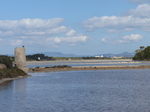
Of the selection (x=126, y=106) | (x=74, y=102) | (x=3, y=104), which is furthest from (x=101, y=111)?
(x=3, y=104)

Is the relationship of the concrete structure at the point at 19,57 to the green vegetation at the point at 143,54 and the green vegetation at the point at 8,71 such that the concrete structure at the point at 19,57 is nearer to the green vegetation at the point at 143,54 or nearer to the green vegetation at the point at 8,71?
the green vegetation at the point at 8,71

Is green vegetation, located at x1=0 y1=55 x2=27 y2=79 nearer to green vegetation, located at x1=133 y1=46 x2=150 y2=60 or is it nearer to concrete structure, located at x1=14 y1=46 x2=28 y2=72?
concrete structure, located at x1=14 y1=46 x2=28 y2=72

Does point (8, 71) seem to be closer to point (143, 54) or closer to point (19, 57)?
point (19, 57)

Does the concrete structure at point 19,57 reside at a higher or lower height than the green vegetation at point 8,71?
higher

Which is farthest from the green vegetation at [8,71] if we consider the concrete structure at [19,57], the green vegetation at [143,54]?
the green vegetation at [143,54]

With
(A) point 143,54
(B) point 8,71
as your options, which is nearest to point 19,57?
(B) point 8,71

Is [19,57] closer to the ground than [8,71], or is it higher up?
higher up

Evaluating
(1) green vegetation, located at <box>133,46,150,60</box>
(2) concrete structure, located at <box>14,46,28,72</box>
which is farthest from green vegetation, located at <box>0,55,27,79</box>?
(1) green vegetation, located at <box>133,46,150,60</box>

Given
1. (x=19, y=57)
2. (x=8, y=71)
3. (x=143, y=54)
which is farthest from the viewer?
(x=143, y=54)

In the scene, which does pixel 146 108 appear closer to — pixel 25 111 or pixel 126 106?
pixel 126 106

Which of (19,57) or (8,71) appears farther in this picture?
(19,57)

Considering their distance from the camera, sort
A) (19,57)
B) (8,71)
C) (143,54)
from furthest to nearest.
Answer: (143,54), (19,57), (8,71)

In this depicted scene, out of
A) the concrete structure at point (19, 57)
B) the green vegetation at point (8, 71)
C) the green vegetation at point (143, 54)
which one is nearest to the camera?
the green vegetation at point (8, 71)

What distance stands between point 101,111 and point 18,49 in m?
40.3
